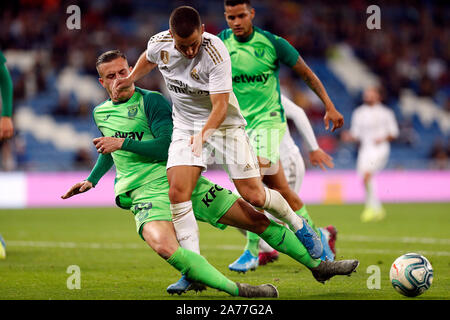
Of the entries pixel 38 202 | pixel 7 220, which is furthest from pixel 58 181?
pixel 7 220

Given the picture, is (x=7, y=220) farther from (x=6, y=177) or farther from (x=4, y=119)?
(x=4, y=119)

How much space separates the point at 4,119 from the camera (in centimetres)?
668

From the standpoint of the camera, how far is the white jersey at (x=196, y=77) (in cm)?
543

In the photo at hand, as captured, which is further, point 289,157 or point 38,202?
point 38,202

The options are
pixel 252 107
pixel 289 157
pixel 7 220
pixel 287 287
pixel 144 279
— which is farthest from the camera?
pixel 7 220

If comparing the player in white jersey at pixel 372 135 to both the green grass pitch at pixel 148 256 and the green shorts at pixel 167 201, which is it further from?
the green shorts at pixel 167 201

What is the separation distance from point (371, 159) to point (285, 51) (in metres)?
8.29

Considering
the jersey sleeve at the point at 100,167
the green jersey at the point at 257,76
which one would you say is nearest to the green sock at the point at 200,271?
the jersey sleeve at the point at 100,167

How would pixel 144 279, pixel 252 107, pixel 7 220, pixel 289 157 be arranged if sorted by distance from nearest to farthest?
pixel 144 279 → pixel 252 107 → pixel 289 157 → pixel 7 220

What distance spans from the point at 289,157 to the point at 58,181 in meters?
11.0

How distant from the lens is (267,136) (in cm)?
732

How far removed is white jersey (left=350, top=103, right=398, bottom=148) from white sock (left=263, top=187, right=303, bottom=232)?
932cm

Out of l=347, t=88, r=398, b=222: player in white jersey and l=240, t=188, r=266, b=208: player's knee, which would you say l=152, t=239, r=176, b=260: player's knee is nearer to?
l=240, t=188, r=266, b=208: player's knee

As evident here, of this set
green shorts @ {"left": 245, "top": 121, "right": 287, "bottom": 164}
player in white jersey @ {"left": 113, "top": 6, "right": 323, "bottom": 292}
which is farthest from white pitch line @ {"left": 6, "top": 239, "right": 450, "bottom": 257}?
player in white jersey @ {"left": 113, "top": 6, "right": 323, "bottom": 292}
